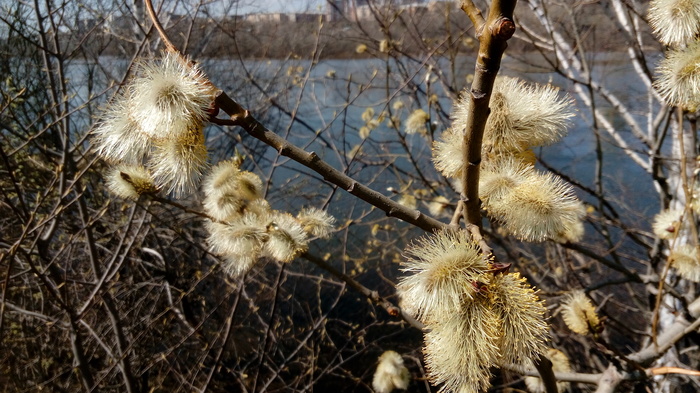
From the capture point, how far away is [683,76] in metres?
0.91

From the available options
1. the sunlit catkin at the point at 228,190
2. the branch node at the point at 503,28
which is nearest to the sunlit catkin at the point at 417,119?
the sunlit catkin at the point at 228,190

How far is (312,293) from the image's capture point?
5.48m

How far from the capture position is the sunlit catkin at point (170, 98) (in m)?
0.66

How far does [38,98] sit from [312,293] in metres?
3.64

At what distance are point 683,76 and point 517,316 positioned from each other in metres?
0.66

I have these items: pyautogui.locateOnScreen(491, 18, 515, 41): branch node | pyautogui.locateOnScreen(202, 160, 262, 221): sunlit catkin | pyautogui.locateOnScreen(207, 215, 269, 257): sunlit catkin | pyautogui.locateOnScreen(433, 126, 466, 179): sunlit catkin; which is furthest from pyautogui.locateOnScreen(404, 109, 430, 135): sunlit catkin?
pyautogui.locateOnScreen(491, 18, 515, 41): branch node

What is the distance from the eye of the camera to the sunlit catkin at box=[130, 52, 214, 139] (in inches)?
26.2

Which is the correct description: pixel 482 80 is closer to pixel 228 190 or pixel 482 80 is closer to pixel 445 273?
pixel 445 273

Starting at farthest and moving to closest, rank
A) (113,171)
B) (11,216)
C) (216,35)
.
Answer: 1. (216,35)
2. (11,216)
3. (113,171)

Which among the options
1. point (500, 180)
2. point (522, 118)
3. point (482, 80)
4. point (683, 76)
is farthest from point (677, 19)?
point (482, 80)

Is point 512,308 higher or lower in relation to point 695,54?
lower

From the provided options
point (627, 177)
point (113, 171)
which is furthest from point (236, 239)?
point (627, 177)

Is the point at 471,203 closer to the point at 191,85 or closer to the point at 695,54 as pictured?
the point at 191,85

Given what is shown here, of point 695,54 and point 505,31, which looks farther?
point 695,54
